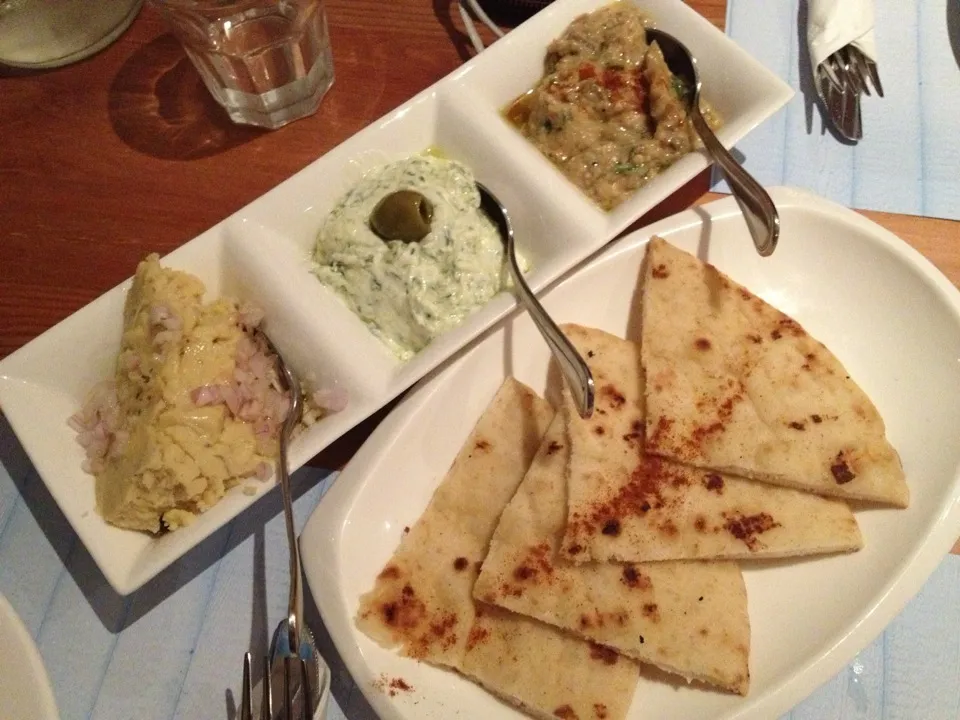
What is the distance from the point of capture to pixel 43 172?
226 centimetres

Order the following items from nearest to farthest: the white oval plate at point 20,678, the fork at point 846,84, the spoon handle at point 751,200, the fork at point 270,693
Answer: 1. the white oval plate at point 20,678
2. the fork at point 270,693
3. the spoon handle at point 751,200
4. the fork at point 846,84

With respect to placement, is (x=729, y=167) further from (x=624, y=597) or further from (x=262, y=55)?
(x=262, y=55)

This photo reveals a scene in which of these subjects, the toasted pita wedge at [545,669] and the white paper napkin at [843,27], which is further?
the white paper napkin at [843,27]

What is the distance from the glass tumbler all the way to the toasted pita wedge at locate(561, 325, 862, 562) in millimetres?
1343

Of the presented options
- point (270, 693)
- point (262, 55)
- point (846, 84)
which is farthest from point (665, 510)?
point (262, 55)

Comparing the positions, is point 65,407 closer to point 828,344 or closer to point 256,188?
point 256,188

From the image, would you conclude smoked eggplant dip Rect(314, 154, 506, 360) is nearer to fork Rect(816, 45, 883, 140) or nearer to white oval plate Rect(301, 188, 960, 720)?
white oval plate Rect(301, 188, 960, 720)

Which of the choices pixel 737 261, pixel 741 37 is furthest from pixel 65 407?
pixel 741 37

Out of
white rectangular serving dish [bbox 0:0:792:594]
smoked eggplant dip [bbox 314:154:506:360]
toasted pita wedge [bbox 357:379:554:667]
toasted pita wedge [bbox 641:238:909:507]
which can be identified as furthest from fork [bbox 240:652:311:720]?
toasted pita wedge [bbox 641:238:909:507]

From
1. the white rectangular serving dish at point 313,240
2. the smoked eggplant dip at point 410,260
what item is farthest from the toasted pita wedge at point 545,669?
the smoked eggplant dip at point 410,260

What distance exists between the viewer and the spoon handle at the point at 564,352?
1569mm

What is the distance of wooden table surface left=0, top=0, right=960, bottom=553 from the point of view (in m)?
2.08

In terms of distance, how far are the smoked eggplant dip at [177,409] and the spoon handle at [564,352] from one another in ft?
1.84

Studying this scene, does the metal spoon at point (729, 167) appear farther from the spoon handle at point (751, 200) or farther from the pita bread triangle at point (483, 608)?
the pita bread triangle at point (483, 608)
